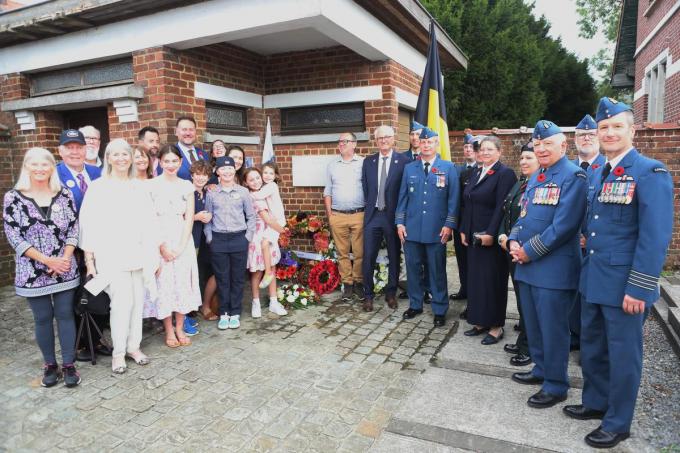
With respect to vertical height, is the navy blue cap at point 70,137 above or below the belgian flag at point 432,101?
below

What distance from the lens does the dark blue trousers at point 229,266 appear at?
465 cm

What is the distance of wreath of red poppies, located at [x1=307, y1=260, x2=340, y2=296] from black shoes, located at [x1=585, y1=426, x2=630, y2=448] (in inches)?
138

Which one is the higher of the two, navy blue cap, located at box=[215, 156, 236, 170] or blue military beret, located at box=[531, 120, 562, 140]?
blue military beret, located at box=[531, 120, 562, 140]

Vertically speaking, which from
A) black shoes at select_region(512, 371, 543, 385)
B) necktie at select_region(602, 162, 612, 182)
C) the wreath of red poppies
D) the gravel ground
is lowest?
the gravel ground

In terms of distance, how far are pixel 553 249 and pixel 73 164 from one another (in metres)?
3.91

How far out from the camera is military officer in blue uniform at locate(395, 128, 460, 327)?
4.73 metres

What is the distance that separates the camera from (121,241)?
374 centimetres

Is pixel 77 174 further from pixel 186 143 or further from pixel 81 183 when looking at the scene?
pixel 186 143

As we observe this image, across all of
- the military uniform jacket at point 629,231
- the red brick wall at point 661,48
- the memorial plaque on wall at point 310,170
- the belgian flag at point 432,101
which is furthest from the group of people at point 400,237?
the red brick wall at point 661,48

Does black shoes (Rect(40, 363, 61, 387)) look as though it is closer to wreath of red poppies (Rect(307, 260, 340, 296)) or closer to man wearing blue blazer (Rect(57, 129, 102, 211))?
man wearing blue blazer (Rect(57, 129, 102, 211))

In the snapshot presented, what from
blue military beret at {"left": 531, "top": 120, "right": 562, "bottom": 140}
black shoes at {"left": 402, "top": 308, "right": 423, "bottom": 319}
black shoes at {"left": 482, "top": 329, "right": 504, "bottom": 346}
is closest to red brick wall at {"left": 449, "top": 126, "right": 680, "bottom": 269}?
black shoes at {"left": 482, "top": 329, "right": 504, "bottom": 346}

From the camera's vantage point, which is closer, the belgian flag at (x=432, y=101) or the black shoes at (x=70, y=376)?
the black shoes at (x=70, y=376)

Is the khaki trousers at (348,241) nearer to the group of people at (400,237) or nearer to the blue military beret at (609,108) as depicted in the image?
the group of people at (400,237)

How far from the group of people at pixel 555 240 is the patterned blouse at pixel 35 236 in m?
Result: 3.01
